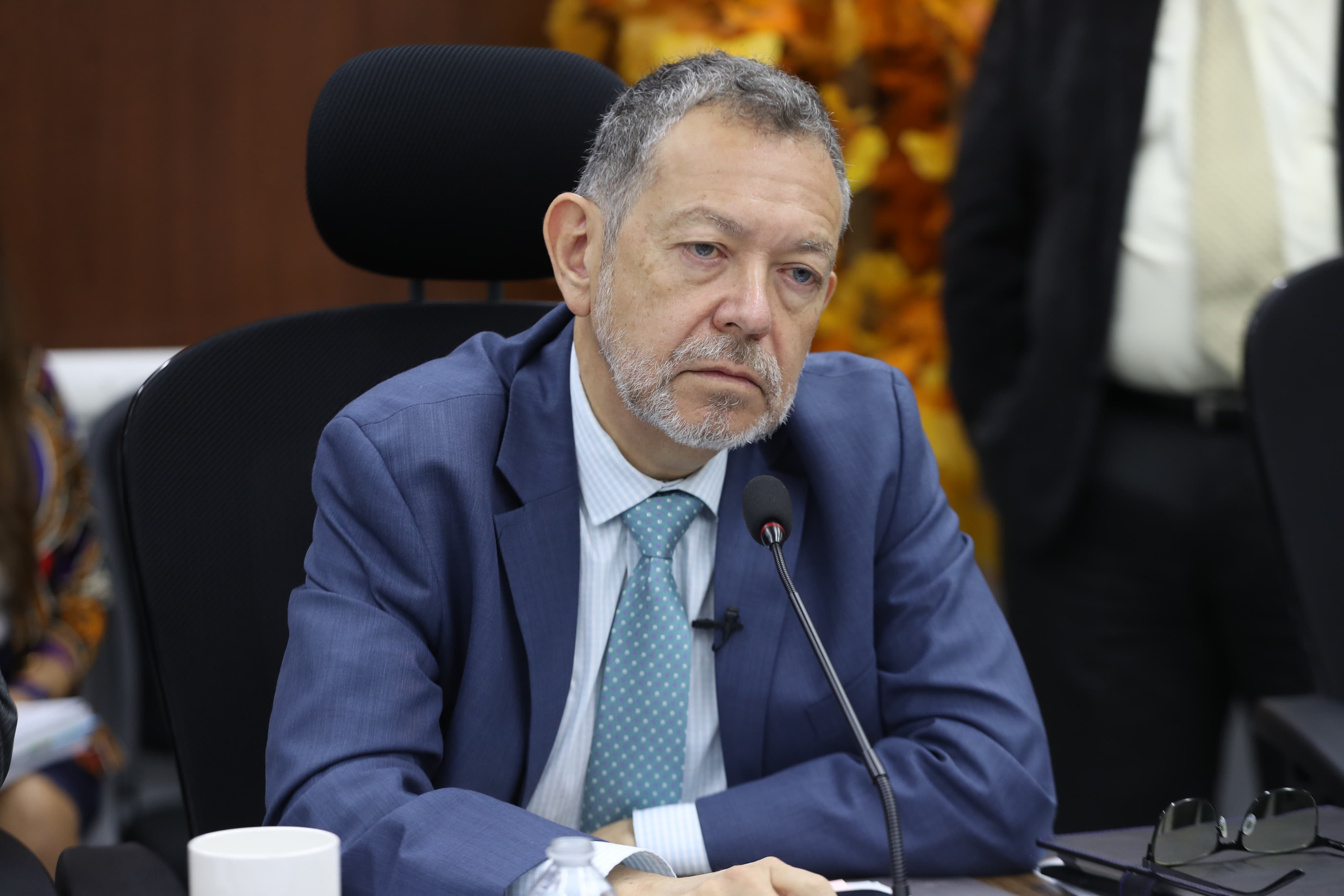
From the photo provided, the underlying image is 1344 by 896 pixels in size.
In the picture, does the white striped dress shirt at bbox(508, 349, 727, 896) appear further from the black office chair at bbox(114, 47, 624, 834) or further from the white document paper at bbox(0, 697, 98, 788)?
the white document paper at bbox(0, 697, 98, 788)

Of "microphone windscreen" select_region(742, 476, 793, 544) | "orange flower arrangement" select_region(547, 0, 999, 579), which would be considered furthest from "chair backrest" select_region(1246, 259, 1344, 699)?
"orange flower arrangement" select_region(547, 0, 999, 579)

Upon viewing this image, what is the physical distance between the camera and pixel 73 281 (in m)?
2.84

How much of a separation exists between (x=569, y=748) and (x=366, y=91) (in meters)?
0.66

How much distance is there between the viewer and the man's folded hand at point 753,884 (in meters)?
0.91

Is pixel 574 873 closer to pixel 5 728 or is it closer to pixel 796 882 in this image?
pixel 796 882

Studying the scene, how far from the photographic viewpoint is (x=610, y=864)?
992 mm

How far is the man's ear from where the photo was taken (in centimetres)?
132

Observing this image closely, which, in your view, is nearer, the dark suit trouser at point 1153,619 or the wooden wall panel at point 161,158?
the dark suit trouser at point 1153,619

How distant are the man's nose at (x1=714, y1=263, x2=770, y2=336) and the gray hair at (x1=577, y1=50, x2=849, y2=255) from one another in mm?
128

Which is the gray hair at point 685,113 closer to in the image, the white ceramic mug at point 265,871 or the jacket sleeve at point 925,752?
the jacket sleeve at point 925,752

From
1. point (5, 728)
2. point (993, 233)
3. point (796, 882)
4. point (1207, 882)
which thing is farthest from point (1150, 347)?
point (5, 728)

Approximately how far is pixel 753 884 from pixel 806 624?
0.58 feet

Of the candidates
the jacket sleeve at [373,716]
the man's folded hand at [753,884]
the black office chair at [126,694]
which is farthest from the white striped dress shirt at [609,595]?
the black office chair at [126,694]

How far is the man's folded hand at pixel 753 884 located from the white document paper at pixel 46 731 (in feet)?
2.54
